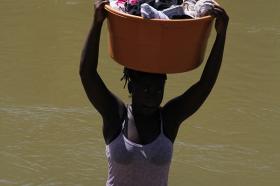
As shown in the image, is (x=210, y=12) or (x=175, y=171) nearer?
(x=210, y=12)

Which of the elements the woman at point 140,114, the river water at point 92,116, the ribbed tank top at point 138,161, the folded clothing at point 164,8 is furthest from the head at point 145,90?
the river water at point 92,116

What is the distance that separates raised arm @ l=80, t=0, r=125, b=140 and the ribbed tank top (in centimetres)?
8

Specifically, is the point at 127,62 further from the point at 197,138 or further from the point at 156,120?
the point at 197,138

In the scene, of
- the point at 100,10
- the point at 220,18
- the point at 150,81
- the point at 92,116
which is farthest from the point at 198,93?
the point at 92,116

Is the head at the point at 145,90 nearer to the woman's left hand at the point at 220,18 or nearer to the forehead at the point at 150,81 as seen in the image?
the forehead at the point at 150,81

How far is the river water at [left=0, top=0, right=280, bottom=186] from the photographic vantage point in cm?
420

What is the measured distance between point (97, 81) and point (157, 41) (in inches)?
10.9

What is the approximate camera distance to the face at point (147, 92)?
84.1 inches

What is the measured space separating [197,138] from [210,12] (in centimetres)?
260

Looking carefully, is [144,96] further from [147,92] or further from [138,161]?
[138,161]

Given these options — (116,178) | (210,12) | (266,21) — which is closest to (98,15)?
(210,12)

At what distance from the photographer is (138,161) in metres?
2.11

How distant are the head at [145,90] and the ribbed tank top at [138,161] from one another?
12 centimetres

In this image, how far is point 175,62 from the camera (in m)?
2.14
